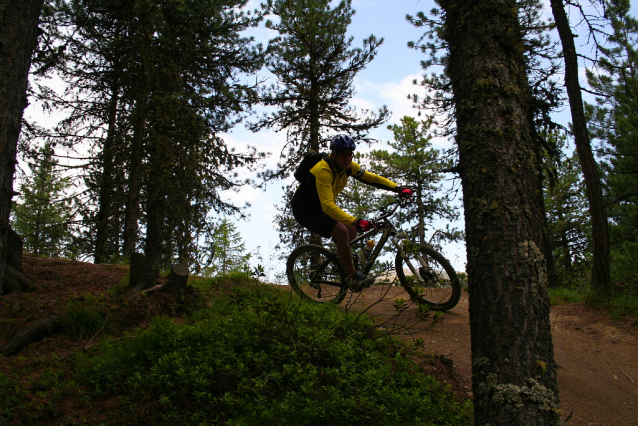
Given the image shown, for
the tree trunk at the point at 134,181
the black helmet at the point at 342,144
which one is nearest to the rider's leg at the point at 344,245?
the black helmet at the point at 342,144

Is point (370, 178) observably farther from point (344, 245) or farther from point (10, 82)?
point (10, 82)

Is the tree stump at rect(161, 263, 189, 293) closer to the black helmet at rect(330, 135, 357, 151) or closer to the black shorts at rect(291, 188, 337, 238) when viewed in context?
the black shorts at rect(291, 188, 337, 238)

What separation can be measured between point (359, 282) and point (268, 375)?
221 centimetres

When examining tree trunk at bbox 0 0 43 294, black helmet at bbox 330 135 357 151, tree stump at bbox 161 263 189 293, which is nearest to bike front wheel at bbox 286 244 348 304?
tree stump at bbox 161 263 189 293

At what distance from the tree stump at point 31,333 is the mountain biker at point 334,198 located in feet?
10.6

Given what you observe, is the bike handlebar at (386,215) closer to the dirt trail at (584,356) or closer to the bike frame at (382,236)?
the bike frame at (382,236)

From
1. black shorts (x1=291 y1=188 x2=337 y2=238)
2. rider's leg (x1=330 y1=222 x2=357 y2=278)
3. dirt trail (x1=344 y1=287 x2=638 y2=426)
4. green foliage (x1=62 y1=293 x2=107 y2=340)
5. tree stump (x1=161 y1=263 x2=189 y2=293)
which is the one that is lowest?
dirt trail (x1=344 y1=287 x2=638 y2=426)

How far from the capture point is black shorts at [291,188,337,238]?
18.7 ft

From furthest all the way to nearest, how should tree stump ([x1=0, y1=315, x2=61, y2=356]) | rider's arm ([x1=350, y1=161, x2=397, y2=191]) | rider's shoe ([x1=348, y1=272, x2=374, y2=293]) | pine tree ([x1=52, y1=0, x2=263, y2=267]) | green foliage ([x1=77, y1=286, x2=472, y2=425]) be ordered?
1. pine tree ([x1=52, y1=0, x2=263, y2=267])
2. rider's arm ([x1=350, y1=161, x2=397, y2=191])
3. rider's shoe ([x1=348, y1=272, x2=374, y2=293])
4. tree stump ([x1=0, y1=315, x2=61, y2=356])
5. green foliage ([x1=77, y1=286, x2=472, y2=425])

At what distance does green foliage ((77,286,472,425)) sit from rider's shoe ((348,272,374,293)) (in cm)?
81

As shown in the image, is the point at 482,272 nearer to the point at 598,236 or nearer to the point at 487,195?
the point at 487,195

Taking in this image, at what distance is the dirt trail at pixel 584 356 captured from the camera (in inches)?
153

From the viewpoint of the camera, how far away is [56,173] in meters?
11.8

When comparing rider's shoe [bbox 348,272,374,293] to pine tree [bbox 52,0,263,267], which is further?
pine tree [bbox 52,0,263,267]
